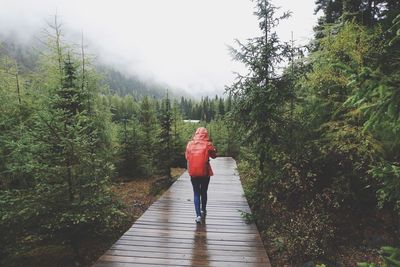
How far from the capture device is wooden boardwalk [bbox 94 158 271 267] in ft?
17.7

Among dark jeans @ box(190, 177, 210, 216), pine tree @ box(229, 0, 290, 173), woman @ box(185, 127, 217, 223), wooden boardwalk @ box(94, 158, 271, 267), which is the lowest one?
wooden boardwalk @ box(94, 158, 271, 267)

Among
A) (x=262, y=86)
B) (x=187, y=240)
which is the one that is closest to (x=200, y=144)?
(x=187, y=240)

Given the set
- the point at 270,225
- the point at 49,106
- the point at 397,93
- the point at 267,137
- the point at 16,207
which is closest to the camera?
the point at 397,93

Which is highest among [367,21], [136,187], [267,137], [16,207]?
[367,21]

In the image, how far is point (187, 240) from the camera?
6434 millimetres

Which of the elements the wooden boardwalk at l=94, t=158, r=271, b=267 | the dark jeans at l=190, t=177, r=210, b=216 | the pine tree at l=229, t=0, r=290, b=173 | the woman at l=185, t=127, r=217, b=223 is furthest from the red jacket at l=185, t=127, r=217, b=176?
the pine tree at l=229, t=0, r=290, b=173

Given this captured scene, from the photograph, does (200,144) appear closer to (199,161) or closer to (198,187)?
(199,161)

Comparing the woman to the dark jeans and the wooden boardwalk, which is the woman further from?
the wooden boardwalk

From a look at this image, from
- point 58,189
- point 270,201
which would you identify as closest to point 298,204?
point 270,201

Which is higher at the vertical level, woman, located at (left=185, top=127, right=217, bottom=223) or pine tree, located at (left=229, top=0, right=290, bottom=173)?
pine tree, located at (left=229, top=0, right=290, bottom=173)

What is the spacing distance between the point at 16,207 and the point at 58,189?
0.73m

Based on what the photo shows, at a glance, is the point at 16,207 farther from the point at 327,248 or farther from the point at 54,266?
the point at 327,248

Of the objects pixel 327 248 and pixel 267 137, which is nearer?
pixel 327 248

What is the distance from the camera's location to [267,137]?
28.9ft
